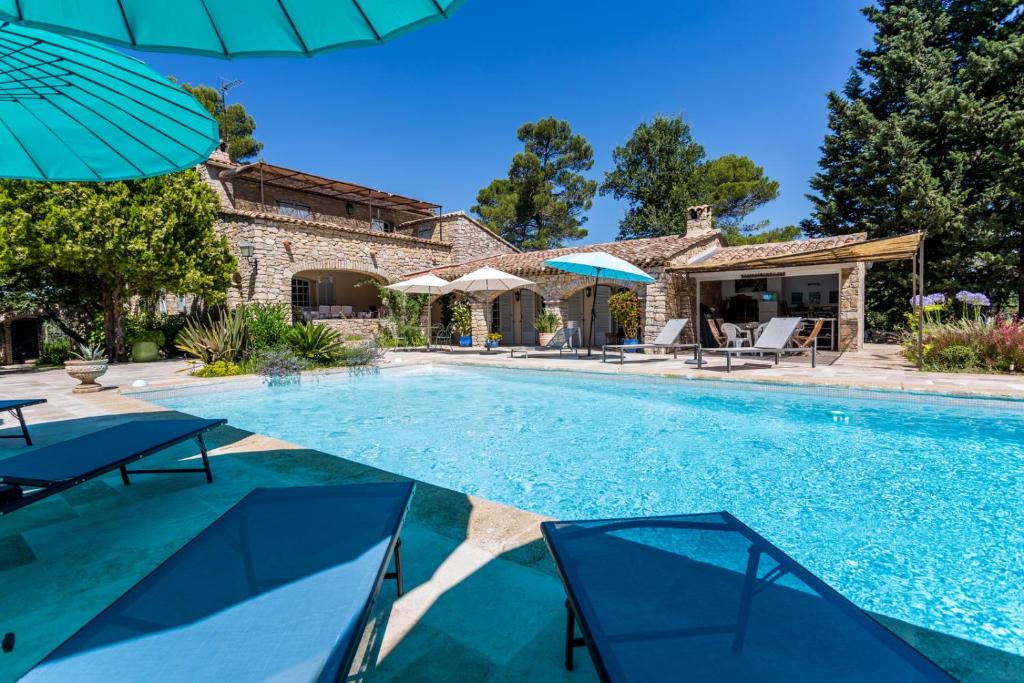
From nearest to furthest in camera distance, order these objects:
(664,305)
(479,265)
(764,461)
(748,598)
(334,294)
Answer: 1. (748,598)
2. (764,461)
3. (664,305)
4. (479,265)
5. (334,294)

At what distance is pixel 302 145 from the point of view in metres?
23.4

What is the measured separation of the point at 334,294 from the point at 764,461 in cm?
1966

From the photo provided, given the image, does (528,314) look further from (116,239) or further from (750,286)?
(116,239)

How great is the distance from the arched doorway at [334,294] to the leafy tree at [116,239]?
16.1ft

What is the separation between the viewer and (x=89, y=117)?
2535 millimetres

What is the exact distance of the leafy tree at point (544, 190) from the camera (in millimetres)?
29609

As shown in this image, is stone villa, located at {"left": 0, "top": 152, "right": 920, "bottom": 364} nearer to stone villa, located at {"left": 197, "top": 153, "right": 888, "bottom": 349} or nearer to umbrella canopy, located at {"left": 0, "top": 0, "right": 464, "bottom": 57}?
stone villa, located at {"left": 197, "top": 153, "right": 888, "bottom": 349}

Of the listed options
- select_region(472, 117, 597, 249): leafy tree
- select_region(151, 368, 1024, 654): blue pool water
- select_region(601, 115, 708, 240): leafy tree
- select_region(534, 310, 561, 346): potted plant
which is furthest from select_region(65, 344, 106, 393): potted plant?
select_region(601, 115, 708, 240): leafy tree

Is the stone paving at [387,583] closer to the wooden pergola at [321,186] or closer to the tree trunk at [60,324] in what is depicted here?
the tree trunk at [60,324]

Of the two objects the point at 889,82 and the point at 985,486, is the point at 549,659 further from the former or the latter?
the point at 889,82

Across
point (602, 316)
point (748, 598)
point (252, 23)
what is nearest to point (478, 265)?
point (602, 316)

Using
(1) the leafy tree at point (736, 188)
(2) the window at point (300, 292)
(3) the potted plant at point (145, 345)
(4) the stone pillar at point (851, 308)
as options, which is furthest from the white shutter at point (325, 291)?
(1) the leafy tree at point (736, 188)

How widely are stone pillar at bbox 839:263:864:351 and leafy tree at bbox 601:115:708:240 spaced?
595 inches

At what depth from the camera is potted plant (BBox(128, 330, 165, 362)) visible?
1237 centimetres
